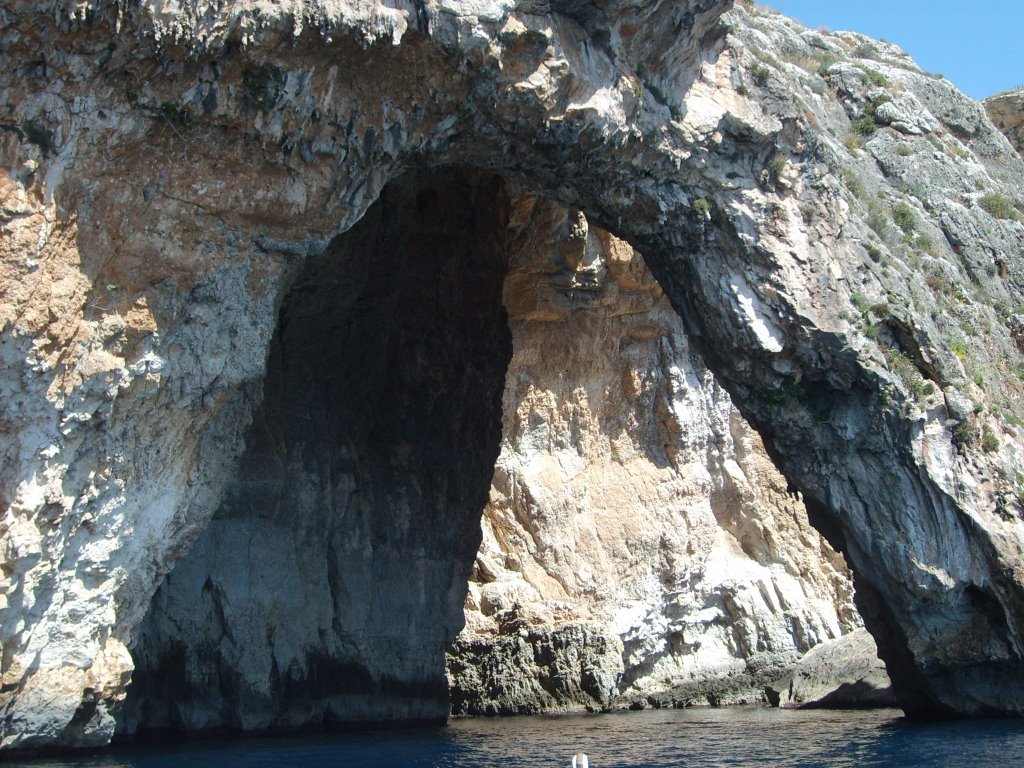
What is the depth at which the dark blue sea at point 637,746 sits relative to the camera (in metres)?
14.6

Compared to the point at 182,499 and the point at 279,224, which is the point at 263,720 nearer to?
the point at 182,499

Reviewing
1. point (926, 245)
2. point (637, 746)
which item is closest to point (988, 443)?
point (926, 245)

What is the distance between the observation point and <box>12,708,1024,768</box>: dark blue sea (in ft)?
47.8

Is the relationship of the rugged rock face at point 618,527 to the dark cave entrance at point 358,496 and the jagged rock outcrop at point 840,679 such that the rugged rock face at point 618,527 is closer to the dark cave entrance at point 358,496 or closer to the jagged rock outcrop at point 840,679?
the dark cave entrance at point 358,496

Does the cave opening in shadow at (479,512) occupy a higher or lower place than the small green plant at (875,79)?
lower

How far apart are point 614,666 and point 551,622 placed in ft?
5.73

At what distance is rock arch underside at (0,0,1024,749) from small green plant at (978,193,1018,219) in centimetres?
7

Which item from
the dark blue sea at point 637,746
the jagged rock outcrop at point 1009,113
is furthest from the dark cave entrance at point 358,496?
the jagged rock outcrop at point 1009,113

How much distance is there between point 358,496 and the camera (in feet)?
79.5

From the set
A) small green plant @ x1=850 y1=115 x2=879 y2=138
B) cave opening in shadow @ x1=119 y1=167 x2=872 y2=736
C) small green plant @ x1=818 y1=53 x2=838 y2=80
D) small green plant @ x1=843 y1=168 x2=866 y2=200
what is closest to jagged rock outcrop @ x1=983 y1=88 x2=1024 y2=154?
small green plant @ x1=818 y1=53 x2=838 y2=80

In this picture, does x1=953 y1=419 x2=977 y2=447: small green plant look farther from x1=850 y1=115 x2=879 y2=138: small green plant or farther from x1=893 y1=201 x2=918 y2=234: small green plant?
x1=850 y1=115 x2=879 y2=138: small green plant

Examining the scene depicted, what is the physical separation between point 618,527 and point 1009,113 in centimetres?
1781

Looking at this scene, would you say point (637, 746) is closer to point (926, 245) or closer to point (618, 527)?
point (618, 527)

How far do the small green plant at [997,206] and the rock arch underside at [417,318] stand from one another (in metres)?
0.07
